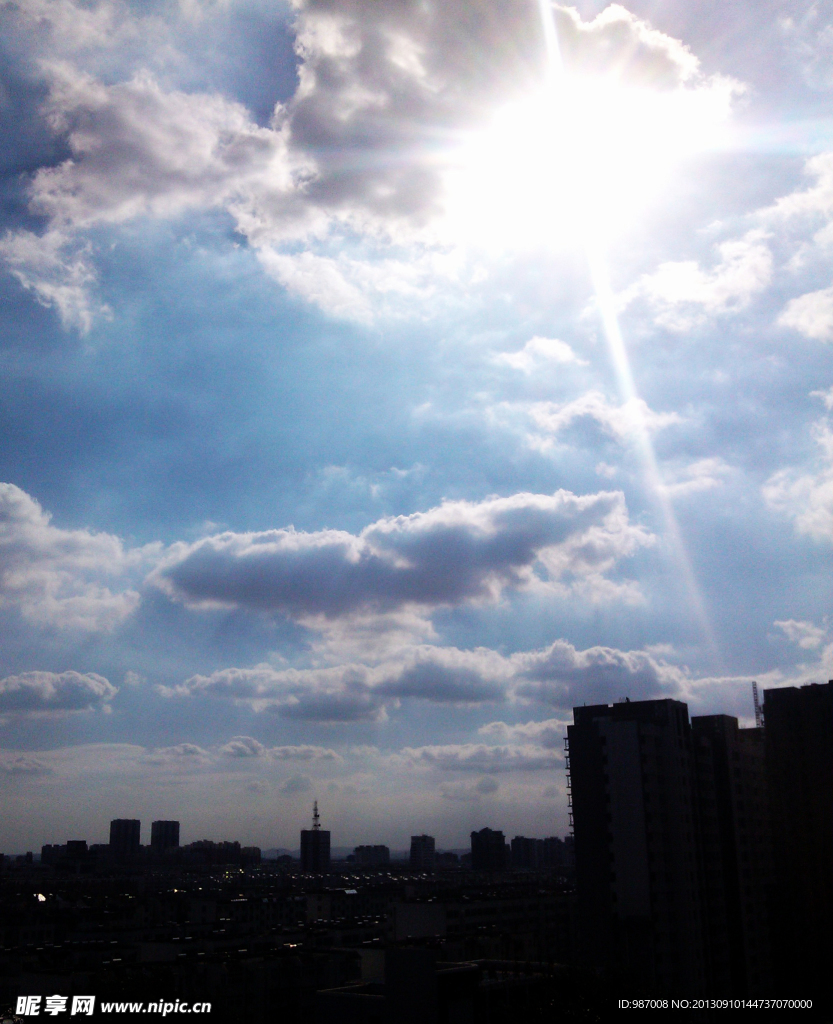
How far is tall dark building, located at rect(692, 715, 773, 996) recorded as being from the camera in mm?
84250

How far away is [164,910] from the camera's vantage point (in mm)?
131750

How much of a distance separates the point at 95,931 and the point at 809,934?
8586cm

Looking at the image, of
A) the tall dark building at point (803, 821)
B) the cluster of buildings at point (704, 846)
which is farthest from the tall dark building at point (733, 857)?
the tall dark building at point (803, 821)

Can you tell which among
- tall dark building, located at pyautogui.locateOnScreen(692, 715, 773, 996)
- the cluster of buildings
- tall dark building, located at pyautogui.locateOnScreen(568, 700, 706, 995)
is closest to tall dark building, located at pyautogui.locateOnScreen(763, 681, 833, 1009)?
the cluster of buildings

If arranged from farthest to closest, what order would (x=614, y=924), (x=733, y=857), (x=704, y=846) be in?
(x=733, y=857) → (x=704, y=846) → (x=614, y=924)

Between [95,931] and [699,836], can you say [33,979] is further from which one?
[699,836]

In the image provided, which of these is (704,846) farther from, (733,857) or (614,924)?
(614,924)

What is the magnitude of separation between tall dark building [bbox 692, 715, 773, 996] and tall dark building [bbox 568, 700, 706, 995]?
14.3ft

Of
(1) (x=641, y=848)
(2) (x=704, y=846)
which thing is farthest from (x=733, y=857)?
(1) (x=641, y=848)

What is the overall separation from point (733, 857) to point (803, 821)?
62.5ft

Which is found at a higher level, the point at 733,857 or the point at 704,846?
the point at 704,846

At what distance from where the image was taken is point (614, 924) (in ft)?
252

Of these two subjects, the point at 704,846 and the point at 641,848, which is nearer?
the point at 641,848

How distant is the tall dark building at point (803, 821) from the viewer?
97250mm
